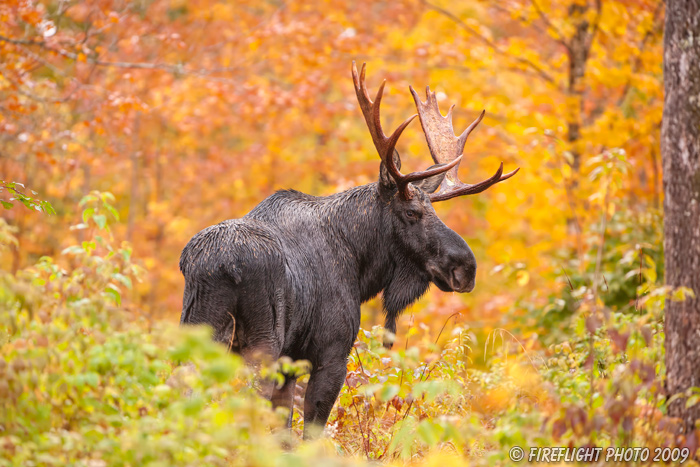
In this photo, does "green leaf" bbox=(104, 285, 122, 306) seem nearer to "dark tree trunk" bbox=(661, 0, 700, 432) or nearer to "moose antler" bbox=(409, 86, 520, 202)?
"moose antler" bbox=(409, 86, 520, 202)

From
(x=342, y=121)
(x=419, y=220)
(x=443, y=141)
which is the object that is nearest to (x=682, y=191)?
(x=419, y=220)

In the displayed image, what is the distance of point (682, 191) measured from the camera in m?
3.76

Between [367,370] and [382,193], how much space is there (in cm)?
143

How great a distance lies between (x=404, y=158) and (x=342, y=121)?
2132 millimetres

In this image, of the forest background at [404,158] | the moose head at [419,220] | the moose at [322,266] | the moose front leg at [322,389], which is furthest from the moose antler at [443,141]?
the moose front leg at [322,389]

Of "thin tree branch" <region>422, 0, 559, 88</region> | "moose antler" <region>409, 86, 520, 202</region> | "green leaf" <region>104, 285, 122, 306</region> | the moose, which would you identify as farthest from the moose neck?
"thin tree branch" <region>422, 0, 559, 88</region>

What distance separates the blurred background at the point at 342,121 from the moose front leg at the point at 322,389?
1.87 m

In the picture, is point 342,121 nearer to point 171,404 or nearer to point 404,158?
point 404,158

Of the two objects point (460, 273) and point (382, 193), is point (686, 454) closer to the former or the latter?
point (460, 273)

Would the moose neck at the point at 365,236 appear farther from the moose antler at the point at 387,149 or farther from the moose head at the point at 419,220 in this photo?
the moose antler at the point at 387,149

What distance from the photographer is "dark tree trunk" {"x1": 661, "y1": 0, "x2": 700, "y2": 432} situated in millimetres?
3586

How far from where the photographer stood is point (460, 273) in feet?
14.5

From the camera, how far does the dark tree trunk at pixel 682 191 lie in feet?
11.8

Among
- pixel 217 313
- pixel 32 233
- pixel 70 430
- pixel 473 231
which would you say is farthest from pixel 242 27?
pixel 70 430
